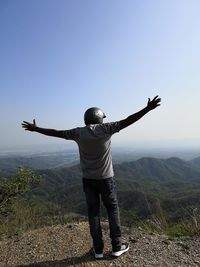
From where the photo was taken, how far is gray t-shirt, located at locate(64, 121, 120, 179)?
4984mm

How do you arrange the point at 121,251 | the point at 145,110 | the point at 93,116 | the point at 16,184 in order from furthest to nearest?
the point at 16,184 → the point at 121,251 → the point at 93,116 → the point at 145,110

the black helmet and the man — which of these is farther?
the black helmet

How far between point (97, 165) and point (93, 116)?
2.36 ft

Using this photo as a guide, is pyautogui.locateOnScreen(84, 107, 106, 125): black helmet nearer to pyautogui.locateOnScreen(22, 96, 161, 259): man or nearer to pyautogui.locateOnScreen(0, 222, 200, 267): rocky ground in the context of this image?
pyautogui.locateOnScreen(22, 96, 161, 259): man

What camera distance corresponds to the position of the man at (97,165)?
5.01m

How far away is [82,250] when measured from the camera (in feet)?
Answer: 18.8

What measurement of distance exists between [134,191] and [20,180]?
4004 inches

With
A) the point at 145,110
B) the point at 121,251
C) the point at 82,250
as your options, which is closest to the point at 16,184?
the point at 82,250

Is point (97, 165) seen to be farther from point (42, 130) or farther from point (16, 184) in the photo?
point (16, 184)

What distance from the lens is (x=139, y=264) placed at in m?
5.12

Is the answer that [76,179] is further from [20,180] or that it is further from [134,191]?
[20,180]

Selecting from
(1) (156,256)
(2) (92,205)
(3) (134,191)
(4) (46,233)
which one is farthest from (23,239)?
(3) (134,191)

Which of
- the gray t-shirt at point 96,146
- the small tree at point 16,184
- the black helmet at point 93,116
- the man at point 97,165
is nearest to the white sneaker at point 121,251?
the man at point 97,165

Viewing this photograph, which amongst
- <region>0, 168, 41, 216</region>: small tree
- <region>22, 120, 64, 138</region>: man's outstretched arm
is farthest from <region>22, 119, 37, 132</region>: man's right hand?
<region>0, 168, 41, 216</region>: small tree
